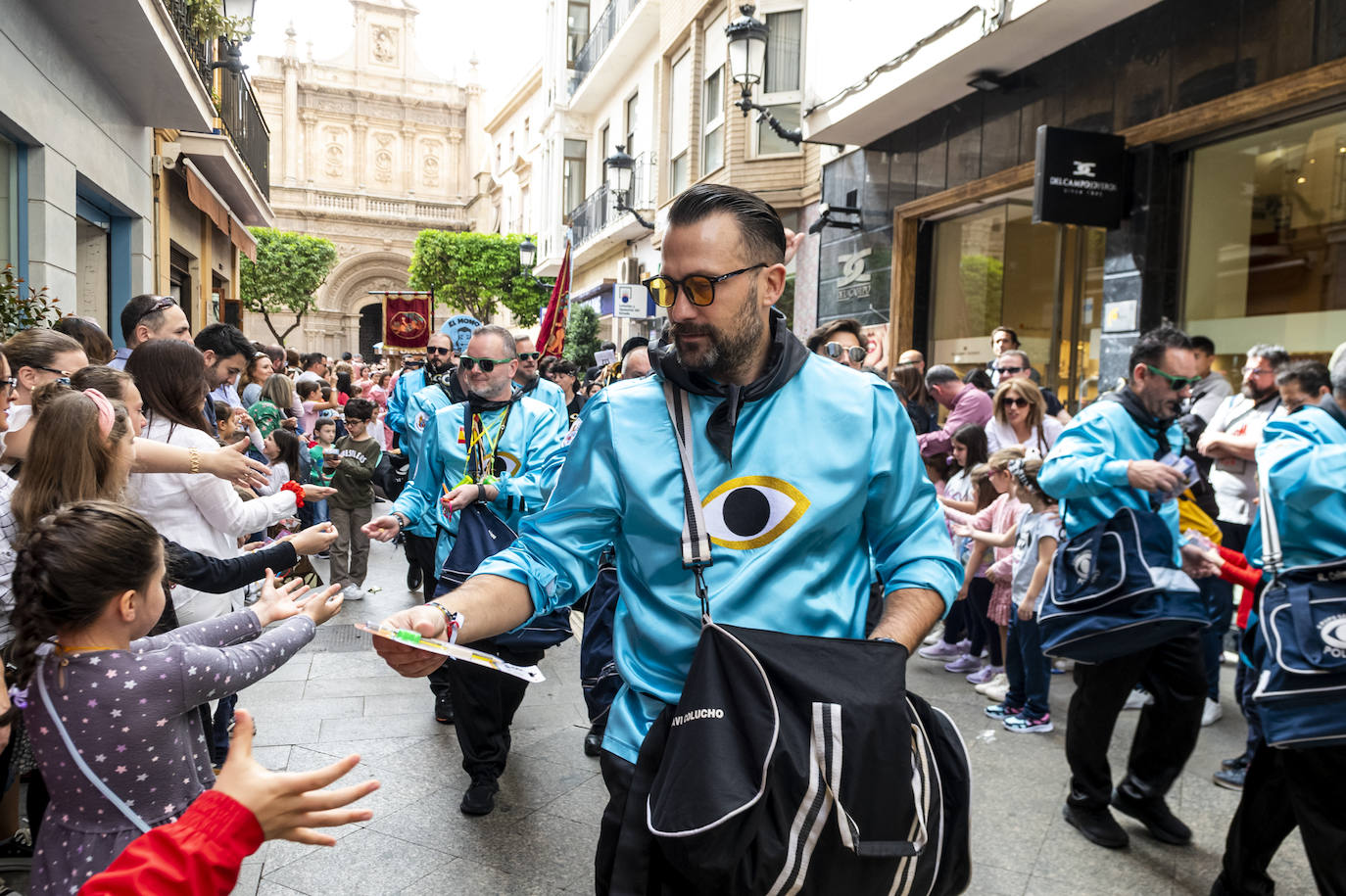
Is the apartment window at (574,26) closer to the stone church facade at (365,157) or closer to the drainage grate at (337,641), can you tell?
the drainage grate at (337,641)

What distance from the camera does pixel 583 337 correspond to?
2528 centimetres

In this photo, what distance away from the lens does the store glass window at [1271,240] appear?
748 cm

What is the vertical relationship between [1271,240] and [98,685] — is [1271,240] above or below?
above

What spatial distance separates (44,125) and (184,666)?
7612 millimetres

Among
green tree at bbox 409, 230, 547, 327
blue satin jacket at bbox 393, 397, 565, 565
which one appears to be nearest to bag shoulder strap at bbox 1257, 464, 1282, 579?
blue satin jacket at bbox 393, 397, 565, 565

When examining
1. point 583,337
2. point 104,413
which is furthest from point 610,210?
point 104,413

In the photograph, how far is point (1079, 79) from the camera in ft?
30.4

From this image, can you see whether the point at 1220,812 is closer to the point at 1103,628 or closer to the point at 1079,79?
the point at 1103,628

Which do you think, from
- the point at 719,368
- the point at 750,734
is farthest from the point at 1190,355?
the point at 750,734

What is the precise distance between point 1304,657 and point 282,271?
4580 cm

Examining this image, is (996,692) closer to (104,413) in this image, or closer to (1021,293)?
(104,413)

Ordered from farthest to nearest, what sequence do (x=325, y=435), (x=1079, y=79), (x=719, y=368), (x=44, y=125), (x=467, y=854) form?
(x=325, y=435) → (x=1079, y=79) → (x=44, y=125) → (x=467, y=854) → (x=719, y=368)

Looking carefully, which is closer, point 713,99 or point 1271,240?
point 1271,240

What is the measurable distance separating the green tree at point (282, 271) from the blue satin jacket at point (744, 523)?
43368 mm
